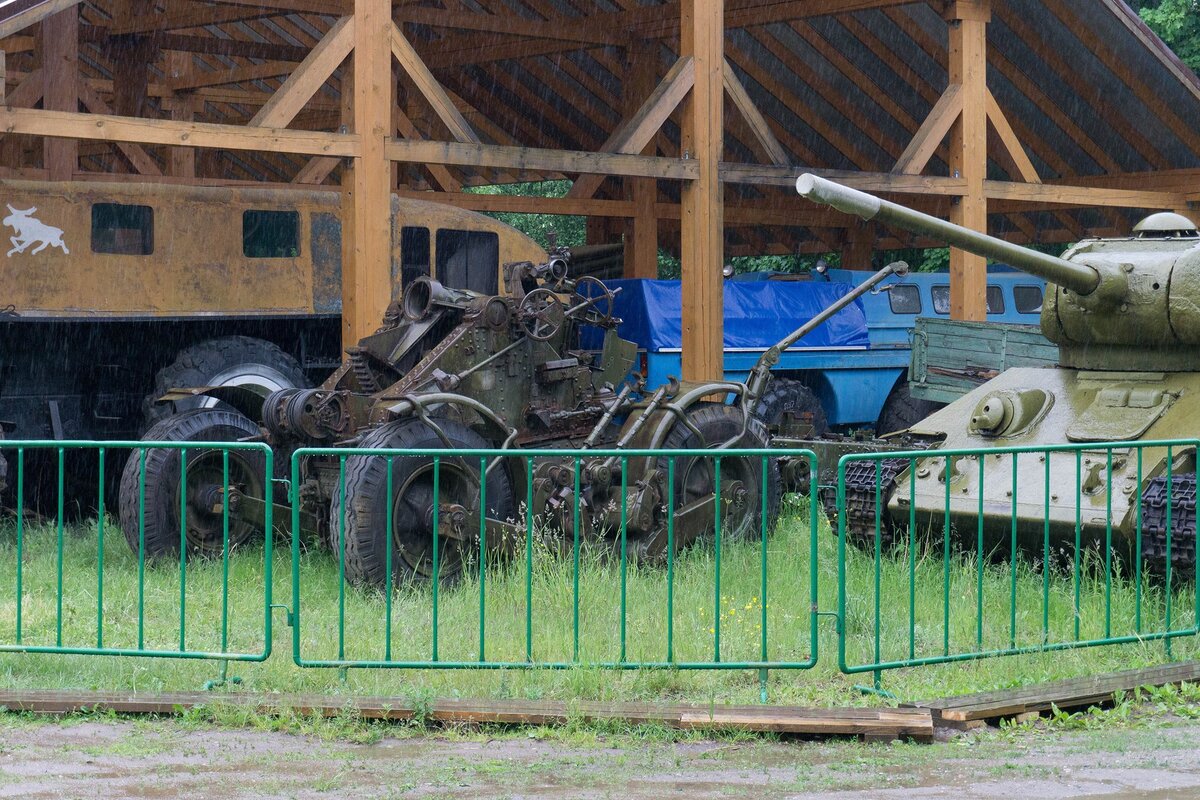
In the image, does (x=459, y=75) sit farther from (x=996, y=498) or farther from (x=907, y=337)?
(x=996, y=498)

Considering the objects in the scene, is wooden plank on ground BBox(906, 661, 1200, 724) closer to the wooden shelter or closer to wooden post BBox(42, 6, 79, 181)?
the wooden shelter

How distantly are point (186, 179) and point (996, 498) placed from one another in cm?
1128

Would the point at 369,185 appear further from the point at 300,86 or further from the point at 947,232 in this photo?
the point at 947,232

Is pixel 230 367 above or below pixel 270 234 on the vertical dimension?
below

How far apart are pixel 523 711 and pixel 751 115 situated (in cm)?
885

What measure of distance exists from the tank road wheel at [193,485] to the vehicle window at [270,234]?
4159 millimetres

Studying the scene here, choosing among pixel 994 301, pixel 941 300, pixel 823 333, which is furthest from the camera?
pixel 994 301

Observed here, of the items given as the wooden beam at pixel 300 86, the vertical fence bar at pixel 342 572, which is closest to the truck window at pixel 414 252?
the wooden beam at pixel 300 86

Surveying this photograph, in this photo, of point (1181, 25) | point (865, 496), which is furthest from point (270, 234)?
point (1181, 25)

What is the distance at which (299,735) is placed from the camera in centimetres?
650

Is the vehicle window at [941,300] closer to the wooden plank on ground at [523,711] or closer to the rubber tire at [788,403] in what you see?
the rubber tire at [788,403]

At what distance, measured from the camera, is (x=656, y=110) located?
1378cm

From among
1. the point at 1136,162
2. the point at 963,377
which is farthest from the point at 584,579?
the point at 1136,162

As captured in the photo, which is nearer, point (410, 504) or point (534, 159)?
point (410, 504)
